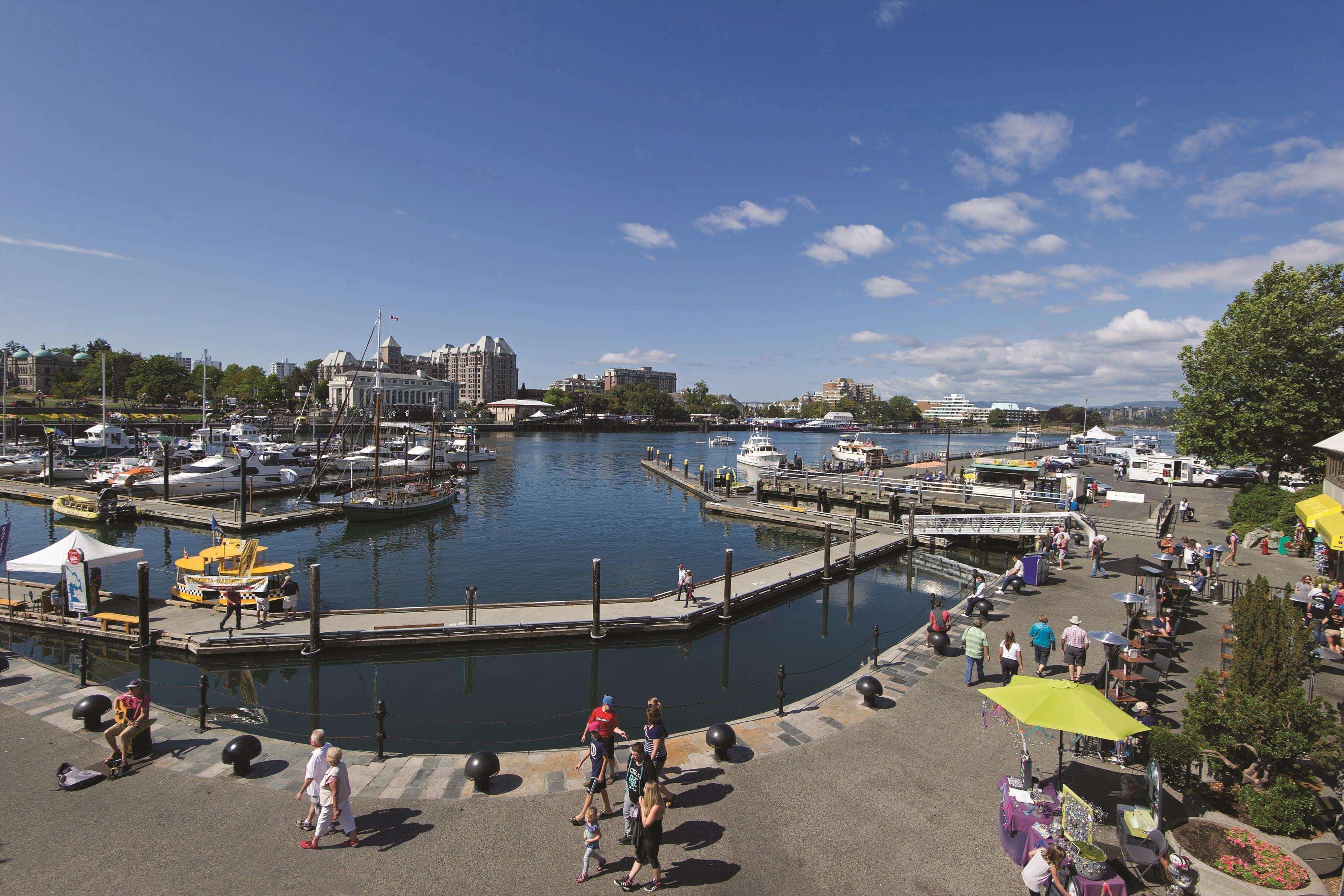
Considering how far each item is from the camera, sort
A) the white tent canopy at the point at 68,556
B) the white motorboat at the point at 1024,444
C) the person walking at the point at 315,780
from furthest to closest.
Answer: the white motorboat at the point at 1024,444
the white tent canopy at the point at 68,556
the person walking at the point at 315,780

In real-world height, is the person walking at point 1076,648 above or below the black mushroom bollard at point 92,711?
above

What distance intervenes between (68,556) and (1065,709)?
92.9 ft

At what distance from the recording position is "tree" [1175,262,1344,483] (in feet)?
102

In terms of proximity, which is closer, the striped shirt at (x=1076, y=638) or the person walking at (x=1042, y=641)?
the striped shirt at (x=1076, y=638)

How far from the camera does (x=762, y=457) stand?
7144cm

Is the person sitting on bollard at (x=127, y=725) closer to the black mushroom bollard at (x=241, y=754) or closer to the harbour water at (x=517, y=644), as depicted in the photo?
the black mushroom bollard at (x=241, y=754)

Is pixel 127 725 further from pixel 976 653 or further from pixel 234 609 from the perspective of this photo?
pixel 976 653

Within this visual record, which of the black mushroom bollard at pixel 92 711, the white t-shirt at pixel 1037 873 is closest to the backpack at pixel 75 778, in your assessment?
the black mushroom bollard at pixel 92 711

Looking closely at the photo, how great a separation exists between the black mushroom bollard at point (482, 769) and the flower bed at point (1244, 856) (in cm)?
1052

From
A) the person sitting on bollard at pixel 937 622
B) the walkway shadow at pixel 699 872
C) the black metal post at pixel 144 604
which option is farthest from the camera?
the black metal post at pixel 144 604

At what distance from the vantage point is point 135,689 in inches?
439

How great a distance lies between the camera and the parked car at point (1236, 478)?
5653 centimetres

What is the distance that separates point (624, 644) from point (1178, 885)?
54.7ft

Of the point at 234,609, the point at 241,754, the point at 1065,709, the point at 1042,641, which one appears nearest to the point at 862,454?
the point at 1042,641
